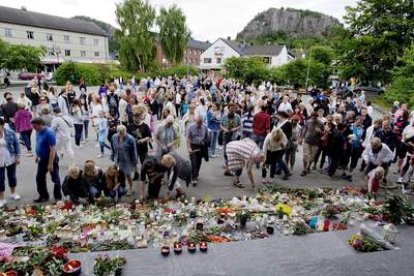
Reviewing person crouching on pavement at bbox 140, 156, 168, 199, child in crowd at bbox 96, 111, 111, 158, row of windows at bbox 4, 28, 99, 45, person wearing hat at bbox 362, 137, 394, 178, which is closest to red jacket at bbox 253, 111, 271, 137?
person wearing hat at bbox 362, 137, 394, 178

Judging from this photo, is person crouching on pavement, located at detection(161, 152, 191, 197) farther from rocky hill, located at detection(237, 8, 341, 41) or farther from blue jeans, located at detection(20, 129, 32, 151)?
rocky hill, located at detection(237, 8, 341, 41)

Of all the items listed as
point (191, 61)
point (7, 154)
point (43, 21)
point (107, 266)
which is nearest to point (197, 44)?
point (191, 61)

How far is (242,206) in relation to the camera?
6.92 m

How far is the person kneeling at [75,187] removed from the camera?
22.2 ft

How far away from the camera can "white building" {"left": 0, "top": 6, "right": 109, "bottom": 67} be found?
54.5 m

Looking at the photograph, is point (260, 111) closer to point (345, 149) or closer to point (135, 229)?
point (345, 149)

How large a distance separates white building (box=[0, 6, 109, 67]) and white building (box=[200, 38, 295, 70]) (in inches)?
887

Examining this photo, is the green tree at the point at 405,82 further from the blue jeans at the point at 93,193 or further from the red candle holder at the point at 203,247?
the blue jeans at the point at 93,193

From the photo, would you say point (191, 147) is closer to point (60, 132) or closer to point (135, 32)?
point (60, 132)

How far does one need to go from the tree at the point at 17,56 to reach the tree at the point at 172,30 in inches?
711

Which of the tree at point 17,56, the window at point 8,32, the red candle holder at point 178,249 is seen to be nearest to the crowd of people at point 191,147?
the red candle holder at point 178,249

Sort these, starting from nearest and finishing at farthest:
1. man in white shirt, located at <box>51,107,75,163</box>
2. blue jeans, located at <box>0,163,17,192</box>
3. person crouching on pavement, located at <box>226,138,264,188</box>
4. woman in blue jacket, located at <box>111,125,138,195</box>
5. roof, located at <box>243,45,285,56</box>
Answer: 1. blue jeans, located at <box>0,163,17,192</box>
2. woman in blue jacket, located at <box>111,125,138,195</box>
3. person crouching on pavement, located at <box>226,138,264,188</box>
4. man in white shirt, located at <box>51,107,75,163</box>
5. roof, located at <box>243,45,285,56</box>

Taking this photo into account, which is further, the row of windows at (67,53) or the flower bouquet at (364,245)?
the row of windows at (67,53)

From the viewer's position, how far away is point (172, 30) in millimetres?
49938
